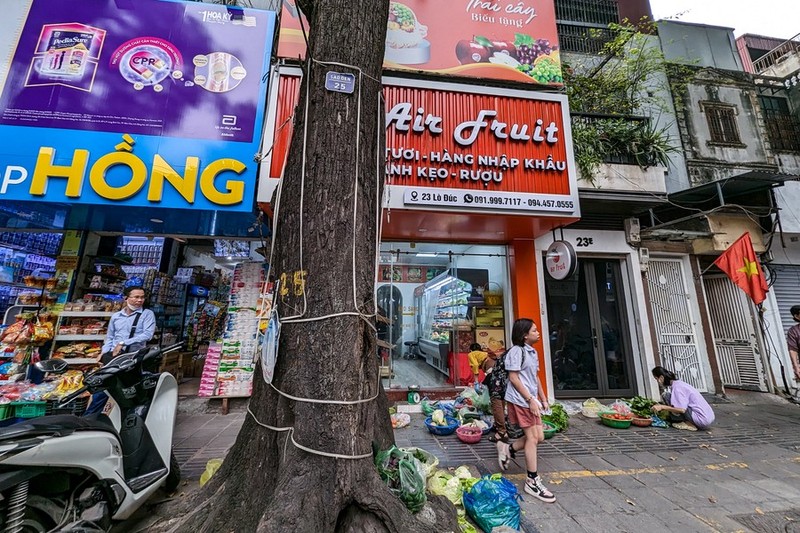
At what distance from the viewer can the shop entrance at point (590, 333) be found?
689cm

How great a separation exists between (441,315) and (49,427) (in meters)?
6.33

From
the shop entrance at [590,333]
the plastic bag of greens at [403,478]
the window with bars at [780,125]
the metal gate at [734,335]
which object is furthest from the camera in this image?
the window with bars at [780,125]

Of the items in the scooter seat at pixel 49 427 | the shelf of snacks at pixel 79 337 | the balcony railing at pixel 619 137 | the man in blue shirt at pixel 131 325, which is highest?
the balcony railing at pixel 619 137

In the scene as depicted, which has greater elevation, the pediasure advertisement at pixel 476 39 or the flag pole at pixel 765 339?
the pediasure advertisement at pixel 476 39

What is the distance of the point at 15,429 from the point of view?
1.83 meters

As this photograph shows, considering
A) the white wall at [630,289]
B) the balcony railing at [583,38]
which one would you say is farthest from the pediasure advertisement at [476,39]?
the white wall at [630,289]

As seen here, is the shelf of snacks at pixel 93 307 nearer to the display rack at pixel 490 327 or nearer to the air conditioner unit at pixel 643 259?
the display rack at pixel 490 327

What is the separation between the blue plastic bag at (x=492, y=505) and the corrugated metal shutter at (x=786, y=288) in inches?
412

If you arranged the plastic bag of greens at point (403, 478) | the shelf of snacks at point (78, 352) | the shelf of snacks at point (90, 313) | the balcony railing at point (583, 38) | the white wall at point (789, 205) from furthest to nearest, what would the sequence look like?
the balcony railing at point (583, 38) → the white wall at point (789, 205) → the shelf of snacks at point (90, 313) → the shelf of snacks at point (78, 352) → the plastic bag of greens at point (403, 478)

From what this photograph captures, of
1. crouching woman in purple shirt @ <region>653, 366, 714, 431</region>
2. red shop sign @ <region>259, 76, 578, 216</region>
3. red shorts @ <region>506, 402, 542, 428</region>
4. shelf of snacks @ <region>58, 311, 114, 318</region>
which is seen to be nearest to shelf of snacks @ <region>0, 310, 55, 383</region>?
shelf of snacks @ <region>58, 311, 114, 318</region>

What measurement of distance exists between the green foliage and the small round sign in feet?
6.23

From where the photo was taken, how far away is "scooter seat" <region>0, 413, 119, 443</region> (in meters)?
1.79

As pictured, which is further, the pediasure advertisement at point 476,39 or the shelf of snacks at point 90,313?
the pediasure advertisement at point 476,39

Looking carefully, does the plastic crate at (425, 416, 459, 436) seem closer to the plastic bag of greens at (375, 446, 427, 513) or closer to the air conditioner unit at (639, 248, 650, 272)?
the plastic bag of greens at (375, 446, 427, 513)
